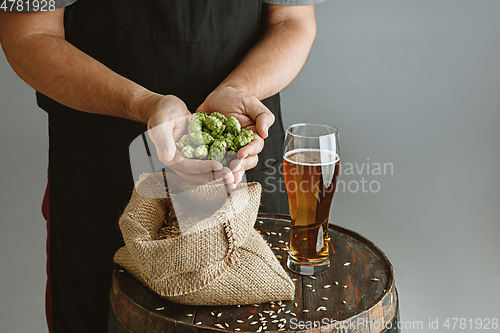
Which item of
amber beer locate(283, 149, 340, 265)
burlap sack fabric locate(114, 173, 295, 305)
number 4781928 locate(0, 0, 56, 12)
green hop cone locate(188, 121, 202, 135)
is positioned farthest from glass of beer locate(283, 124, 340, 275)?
number 4781928 locate(0, 0, 56, 12)

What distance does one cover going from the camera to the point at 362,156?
2.41 meters

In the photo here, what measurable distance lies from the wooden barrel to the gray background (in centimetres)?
141

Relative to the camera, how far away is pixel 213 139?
3.42 feet

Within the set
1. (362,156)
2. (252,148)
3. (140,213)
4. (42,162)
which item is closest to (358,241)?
(252,148)

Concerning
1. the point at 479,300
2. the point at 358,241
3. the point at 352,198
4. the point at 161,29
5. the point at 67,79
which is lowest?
the point at 479,300

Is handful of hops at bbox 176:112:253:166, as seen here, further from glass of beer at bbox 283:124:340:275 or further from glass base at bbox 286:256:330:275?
glass base at bbox 286:256:330:275

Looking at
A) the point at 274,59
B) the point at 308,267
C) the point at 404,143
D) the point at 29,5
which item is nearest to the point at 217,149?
the point at 308,267

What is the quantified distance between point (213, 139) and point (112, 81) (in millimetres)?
385

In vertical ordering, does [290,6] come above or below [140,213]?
above

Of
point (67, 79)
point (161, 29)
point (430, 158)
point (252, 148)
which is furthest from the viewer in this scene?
point (430, 158)

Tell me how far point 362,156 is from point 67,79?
163cm

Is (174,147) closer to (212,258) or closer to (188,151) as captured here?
(188,151)

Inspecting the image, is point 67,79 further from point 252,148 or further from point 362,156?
point 362,156

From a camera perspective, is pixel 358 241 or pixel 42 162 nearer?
pixel 358 241
